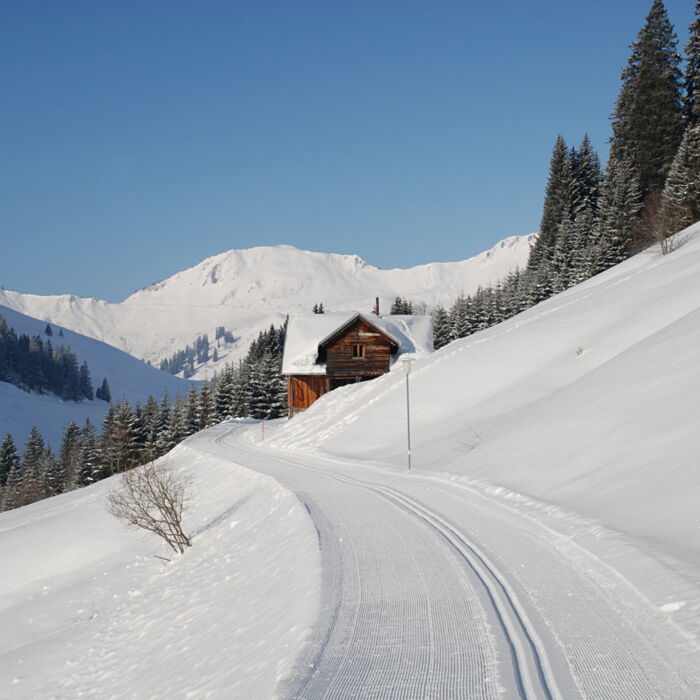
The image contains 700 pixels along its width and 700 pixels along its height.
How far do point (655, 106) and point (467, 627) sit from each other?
61.7 m

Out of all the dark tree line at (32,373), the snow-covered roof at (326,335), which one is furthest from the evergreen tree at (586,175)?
the dark tree line at (32,373)

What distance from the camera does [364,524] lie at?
13609 millimetres

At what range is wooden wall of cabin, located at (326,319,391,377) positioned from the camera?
156 feet

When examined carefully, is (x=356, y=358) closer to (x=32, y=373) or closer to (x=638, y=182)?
(x=638, y=182)

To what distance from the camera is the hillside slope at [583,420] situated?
1045 centimetres

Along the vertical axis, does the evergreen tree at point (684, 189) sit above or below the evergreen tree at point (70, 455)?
above

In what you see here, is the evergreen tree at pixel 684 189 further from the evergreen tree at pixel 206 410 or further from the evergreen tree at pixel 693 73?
the evergreen tree at pixel 206 410

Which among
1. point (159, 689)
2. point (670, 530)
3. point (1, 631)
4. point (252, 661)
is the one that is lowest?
point (1, 631)

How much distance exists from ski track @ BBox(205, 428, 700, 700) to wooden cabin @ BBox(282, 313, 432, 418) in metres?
34.9

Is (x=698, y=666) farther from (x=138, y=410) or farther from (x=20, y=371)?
(x=20, y=371)

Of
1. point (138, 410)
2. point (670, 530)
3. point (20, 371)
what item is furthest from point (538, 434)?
point (20, 371)

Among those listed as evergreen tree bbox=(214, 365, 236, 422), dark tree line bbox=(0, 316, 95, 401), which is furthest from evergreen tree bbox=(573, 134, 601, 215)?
dark tree line bbox=(0, 316, 95, 401)

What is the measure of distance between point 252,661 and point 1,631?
15.6m

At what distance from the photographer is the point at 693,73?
2112 inches
